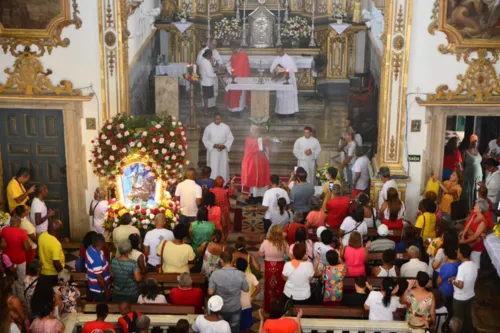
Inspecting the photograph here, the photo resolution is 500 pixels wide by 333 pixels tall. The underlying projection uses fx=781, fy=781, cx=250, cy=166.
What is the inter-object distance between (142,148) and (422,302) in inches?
240

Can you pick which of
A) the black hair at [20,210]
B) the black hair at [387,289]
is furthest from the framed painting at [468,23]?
the black hair at [20,210]

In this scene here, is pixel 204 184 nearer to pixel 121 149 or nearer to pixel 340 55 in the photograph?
pixel 121 149

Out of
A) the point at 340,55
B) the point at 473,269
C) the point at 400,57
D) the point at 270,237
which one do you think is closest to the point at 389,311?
the point at 473,269

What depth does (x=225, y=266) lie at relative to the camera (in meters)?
9.99

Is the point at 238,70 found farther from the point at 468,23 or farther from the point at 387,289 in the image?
the point at 387,289

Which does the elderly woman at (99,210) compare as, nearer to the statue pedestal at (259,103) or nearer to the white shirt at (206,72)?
the statue pedestal at (259,103)

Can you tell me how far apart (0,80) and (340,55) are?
1188cm

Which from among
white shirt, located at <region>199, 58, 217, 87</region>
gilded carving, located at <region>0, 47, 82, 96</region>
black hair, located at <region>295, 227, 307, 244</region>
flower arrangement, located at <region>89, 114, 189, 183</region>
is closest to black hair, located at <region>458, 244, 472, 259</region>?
black hair, located at <region>295, 227, 307, 244</region>

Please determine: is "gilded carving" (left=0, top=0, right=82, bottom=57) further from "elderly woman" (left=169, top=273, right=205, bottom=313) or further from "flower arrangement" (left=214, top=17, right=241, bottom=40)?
"flower arrangement" (left=214, top=17, right=241, bottom=40)

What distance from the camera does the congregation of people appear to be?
9625 millimetres

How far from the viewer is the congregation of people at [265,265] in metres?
9.62

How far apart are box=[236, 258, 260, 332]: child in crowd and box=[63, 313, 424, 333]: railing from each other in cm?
86

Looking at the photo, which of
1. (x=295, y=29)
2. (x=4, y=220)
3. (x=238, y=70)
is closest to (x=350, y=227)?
(x=4, y=220)

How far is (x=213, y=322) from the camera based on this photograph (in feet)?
29.9
